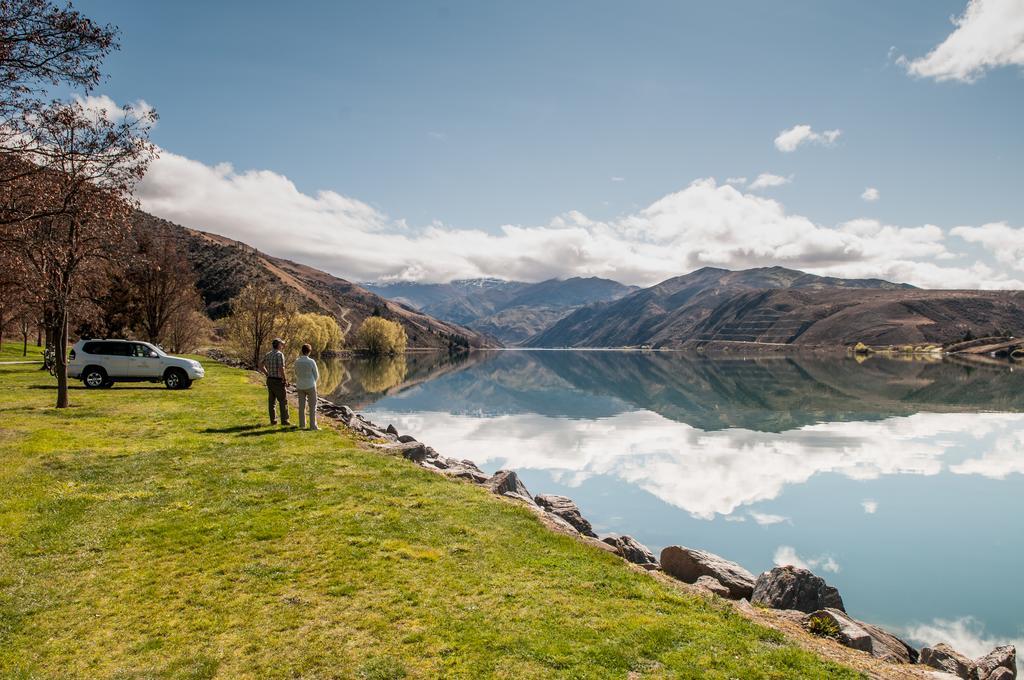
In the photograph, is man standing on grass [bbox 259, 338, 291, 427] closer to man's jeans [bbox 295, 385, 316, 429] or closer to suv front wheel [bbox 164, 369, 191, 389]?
man's jeans [bbox 295, 385, 316, 429]

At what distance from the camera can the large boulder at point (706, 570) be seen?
13977 mm

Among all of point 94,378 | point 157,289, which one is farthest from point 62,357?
point 157,289

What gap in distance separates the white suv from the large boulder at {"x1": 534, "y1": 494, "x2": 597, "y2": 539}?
27.1 metres

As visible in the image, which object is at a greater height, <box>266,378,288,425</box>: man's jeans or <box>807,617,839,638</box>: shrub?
<box>266,378,288,425</box>: man's jeans

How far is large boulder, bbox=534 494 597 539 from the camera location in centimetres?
1864

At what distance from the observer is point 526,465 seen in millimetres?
34062

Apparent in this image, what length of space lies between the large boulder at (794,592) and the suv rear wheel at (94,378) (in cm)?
3838

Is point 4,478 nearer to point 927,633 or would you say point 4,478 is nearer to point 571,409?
point 927,633

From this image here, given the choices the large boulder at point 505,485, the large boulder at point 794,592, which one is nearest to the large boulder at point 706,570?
the large boulder at point 794,592

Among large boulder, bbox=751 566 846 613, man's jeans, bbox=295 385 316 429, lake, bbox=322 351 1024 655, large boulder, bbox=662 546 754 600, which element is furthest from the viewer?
man's jeans, bbox=295 385 316 429

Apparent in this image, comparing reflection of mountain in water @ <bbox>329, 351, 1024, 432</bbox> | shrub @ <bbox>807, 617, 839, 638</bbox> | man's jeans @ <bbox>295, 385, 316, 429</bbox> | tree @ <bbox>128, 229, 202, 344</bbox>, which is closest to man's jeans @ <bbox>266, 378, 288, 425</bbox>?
man's jeans @ <bbox>295, 385, 316, 429</bbox>

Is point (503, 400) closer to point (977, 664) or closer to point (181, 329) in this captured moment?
point (181, 329)

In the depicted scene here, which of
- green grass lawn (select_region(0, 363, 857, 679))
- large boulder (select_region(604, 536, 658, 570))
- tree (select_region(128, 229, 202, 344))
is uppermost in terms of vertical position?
tree (select_region(128, 229, 202, 344))

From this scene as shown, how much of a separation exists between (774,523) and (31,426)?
2976cm
